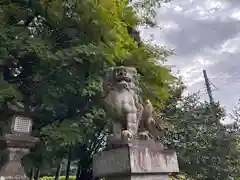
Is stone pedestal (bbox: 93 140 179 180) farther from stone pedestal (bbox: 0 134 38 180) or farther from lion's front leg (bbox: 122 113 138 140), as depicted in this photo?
stone pedestal (bbox: 0 134 38 180)

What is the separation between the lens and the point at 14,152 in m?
4.25

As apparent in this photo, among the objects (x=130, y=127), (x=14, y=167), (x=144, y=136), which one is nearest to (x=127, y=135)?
(x=130, y=127)

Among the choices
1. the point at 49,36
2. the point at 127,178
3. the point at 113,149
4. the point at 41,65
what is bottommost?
the point at 127,178

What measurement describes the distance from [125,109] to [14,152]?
2.22 meters

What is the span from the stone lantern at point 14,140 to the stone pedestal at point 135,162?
1716 millimetres

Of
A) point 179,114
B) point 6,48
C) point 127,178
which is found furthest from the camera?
point 179,114

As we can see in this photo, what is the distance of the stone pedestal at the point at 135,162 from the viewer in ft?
9.36

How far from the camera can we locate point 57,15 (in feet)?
17.1

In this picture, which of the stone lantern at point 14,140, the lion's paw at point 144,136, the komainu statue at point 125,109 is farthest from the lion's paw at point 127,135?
the stone lantern at point 14,140

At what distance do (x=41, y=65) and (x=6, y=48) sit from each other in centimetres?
70

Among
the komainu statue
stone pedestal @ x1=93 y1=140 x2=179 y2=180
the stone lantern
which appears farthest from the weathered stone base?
the komainu statue

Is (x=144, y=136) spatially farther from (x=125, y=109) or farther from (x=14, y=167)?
(x=14, y=167)

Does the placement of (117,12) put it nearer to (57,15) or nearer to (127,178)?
(57,15)

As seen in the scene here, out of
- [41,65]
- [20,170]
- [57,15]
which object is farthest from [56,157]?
[57,15]
